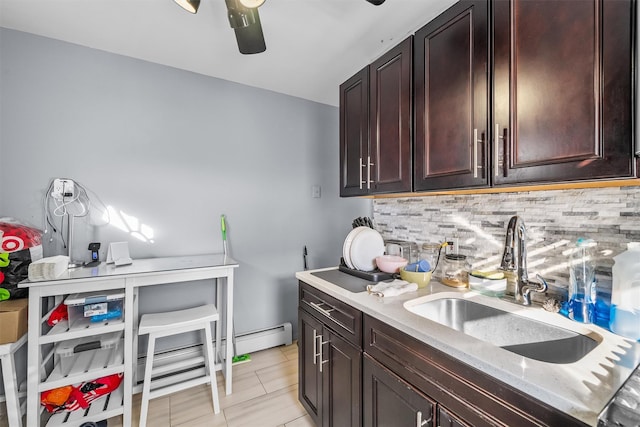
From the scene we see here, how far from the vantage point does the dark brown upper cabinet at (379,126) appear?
141 centimetres

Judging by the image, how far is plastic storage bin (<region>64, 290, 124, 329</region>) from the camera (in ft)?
4.95

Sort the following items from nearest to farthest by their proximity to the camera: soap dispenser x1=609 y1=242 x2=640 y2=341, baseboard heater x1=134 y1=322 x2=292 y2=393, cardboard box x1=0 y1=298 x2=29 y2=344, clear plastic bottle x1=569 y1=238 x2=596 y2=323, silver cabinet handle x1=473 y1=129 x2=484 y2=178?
soap dispenser x1=609 y1=242 x2=640 y2=341 → clear plastic bottle x1=569 y1=238 x2=596 y2=323 → silver cabinet handle x1=473 y1=129 x2=484 y2=178 → cardboard box x1=0 y1=298 x2=29 y2=344 → baseboard heater x1=134 y1=322 x2=292 y2=393

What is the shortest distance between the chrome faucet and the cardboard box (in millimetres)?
2423

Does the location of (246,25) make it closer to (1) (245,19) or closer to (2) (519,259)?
(1) (245,19)

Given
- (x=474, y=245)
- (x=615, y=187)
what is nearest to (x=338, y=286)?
(x=474, y=245)

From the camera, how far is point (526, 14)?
3.00 feet

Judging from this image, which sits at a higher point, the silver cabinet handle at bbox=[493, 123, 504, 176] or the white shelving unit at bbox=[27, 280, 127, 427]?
the silver cabinet handle at bbox=[493, 123, 504, 176]

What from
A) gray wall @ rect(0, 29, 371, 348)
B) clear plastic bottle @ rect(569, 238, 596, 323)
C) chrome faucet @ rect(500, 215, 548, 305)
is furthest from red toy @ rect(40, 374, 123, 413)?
clear plastic bottle @ rect(569, 238, 596, 323)

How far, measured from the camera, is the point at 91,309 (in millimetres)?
1522

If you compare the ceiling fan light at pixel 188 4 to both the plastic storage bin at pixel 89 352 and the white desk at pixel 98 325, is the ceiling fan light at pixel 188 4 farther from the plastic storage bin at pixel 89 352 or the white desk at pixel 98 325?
the plastic storage bin at pixel 89 352

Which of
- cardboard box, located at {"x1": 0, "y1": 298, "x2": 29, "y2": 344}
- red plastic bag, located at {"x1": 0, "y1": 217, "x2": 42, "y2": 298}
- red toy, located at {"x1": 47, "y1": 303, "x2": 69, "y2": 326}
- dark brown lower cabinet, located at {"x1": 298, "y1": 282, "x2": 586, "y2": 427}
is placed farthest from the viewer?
red toy, located at {"x1": 47, "y1": 303, "x2": 69, "y2": 326}

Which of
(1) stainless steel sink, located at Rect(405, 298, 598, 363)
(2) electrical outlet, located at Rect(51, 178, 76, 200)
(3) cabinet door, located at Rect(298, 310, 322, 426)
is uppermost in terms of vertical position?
(2) electrical outlet, located at Rect(51, 178, 76, 200)

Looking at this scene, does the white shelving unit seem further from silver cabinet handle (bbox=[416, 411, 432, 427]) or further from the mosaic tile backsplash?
the mosaic tile backsplash

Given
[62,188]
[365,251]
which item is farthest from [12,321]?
[365,251]
